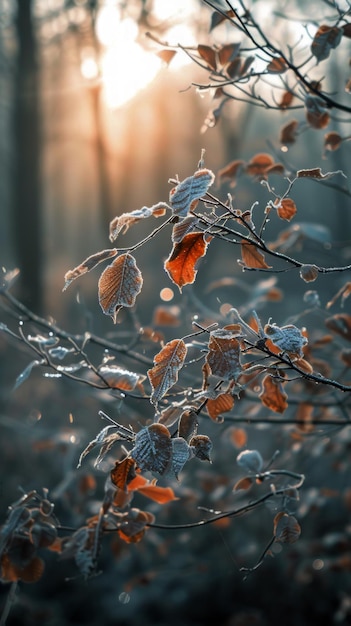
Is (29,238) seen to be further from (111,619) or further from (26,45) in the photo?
(111,619)

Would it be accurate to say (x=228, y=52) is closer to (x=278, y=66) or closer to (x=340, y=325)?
(x=278, y=66)

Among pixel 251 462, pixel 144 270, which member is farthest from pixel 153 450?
pixel 144 270

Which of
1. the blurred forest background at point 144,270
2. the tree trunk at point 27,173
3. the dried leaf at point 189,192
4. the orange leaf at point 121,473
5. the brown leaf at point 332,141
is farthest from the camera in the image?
the tree trunk at point 27,173

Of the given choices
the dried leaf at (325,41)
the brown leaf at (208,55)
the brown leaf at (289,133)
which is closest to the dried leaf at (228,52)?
the brown leaf at (208,55)

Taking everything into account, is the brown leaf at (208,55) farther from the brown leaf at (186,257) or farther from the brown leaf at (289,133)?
the brown leaf at (186,257)

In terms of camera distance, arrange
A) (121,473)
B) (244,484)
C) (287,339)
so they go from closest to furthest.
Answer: (287,339) < (121,473) < (244,484)

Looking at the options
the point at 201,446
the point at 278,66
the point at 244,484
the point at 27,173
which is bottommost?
the point at 27,173

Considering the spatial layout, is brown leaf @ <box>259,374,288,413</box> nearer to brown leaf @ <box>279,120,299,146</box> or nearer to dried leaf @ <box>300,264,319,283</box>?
dried leaf @ <box>300,264,319,283</box>
